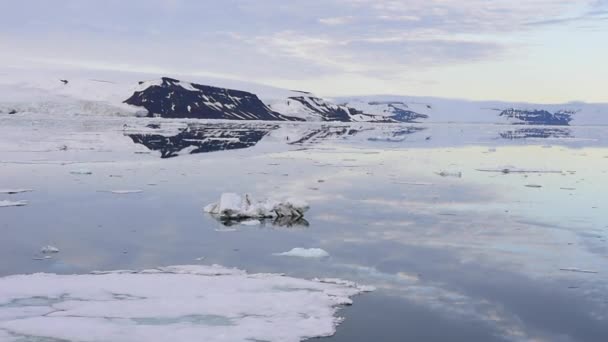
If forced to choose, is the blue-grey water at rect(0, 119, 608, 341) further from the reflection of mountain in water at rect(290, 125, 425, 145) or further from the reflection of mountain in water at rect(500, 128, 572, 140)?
the reflection of mountain in water at rect(500, 128, 572, 140)

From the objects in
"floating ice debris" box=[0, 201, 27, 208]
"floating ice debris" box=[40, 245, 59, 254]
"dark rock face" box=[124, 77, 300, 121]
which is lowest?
"floating ice debris" box=[40, 245, 59, 254]

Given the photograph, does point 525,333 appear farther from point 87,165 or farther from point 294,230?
point 87,165

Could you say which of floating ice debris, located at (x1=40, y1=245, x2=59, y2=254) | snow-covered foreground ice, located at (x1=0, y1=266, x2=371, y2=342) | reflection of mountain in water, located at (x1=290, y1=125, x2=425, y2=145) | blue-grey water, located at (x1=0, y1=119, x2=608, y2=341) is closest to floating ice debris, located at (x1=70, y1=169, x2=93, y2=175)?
blue-grey water, located at (x1=0, y1=119, x2=608, y2=341)

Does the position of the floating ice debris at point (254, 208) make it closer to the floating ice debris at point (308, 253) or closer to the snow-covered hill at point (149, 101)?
the floating ice debris at point (308, 253)

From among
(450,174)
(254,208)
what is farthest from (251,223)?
(450,174)

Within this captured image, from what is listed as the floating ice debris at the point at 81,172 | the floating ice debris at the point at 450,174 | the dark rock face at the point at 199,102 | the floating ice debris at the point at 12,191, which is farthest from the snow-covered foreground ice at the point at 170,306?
the dark rock face at the point at 199,102

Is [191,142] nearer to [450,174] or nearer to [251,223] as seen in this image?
[450,174]
